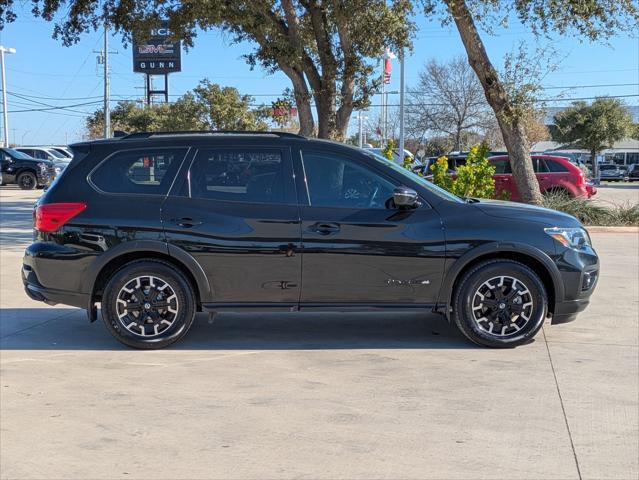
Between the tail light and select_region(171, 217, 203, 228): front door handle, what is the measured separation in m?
0.82

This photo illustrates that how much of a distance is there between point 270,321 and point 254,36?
10806 mm

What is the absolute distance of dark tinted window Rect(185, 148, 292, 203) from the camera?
6.00 metres

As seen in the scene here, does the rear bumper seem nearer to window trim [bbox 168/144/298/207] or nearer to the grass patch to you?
window trim [bbox 168/144/298/207]

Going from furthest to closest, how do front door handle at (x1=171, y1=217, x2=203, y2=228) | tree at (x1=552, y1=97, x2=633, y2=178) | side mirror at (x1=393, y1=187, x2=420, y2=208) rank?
tree at (x1=552, y1=97, x2=633, y2=178) → front door handle at (x1=171, y1=217, x2=203, y2=228) → side mirror at (x1=393, y1=187, x2=420, y2=208)

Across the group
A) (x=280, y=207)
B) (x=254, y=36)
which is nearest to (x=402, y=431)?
(x=280, y=207)

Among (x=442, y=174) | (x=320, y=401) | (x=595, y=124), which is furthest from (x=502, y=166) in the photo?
(x=595, y=124)

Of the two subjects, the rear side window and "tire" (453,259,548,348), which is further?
the rear side window

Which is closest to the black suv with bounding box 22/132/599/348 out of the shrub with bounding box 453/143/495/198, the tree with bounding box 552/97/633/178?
the shrub with bounding box 453/143/495/198

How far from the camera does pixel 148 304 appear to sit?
5969 millimetres

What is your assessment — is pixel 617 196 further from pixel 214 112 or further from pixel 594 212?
pixel 214 112

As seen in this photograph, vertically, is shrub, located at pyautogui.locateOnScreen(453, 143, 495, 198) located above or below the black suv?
above

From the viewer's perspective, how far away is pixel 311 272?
5887 mm

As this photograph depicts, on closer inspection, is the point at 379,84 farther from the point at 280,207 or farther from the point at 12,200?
the point at 12,200

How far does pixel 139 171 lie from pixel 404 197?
235 centimetres
